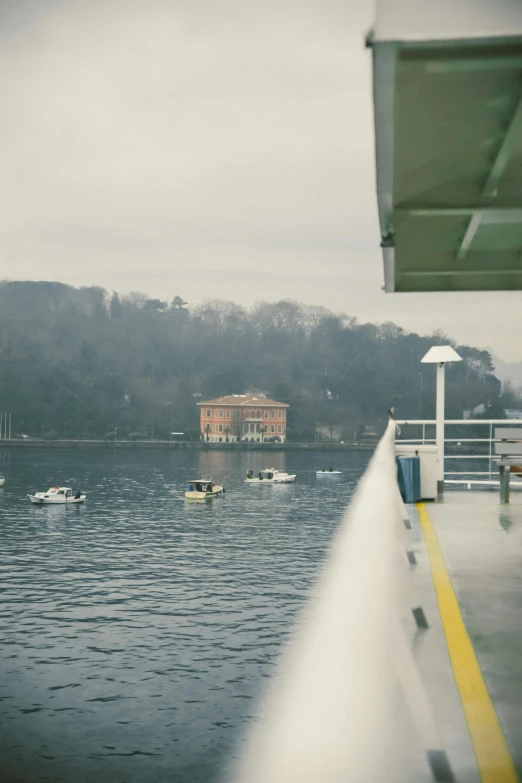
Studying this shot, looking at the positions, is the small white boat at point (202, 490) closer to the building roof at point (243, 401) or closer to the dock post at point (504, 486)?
the building roof at point (243, 401)

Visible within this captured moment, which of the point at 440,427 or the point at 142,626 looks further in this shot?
the point at 142,626

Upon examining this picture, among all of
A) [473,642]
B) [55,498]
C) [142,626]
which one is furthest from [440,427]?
[55,498]

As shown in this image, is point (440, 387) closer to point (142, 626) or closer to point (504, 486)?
point (504, 486)

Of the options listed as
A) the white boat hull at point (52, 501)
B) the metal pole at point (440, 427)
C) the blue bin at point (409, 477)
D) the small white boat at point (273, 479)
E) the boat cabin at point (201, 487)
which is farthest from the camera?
the small white boat at point (273, 479)

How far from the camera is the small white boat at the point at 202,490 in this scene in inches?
3551

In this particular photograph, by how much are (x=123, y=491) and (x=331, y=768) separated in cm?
9606

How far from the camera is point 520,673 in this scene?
3875mm

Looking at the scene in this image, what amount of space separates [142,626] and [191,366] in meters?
151

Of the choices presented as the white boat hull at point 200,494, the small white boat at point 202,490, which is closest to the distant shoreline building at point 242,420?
the small white boat at point 202,490

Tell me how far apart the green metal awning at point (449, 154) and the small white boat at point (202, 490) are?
83.7 metres

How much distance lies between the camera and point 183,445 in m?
172

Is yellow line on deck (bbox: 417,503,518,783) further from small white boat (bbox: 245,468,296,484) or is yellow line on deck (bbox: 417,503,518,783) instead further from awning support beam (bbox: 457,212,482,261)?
small white boat (bbox: 245,468,296,484)

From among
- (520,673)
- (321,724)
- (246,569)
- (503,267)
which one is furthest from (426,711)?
(246,569)

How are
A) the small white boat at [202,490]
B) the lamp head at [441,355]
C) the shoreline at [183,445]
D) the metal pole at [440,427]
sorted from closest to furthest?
1. the metal pole at [440,427]
2. the lamp head at [441,355]
3. the small white boat at [202,490]
4. the shoreline at [183,445]
